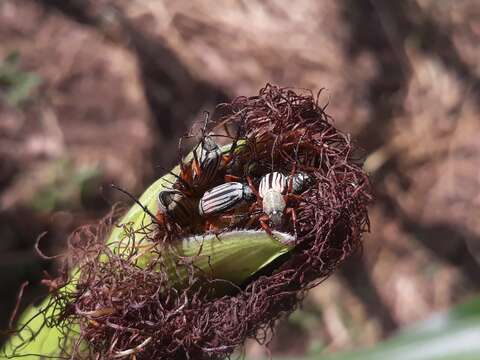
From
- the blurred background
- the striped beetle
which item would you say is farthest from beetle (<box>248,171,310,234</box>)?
the blurred background

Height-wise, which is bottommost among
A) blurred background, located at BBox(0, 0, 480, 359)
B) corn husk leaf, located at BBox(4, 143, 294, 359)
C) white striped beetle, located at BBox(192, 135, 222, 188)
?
corn husk leaf, located at BBox(4, 143, 294, 359)

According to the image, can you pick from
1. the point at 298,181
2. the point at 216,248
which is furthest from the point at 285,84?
the point at 216,248

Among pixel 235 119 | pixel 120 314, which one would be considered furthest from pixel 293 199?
pixel 120 314

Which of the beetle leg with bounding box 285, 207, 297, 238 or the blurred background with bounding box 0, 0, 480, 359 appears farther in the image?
the blurred background with bounding box 0, 0, 480, 359

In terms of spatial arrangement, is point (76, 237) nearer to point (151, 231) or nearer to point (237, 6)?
point (151, 231)

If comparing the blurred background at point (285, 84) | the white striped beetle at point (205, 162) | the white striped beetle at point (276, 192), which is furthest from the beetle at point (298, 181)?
the blurred background at point (285, 84)

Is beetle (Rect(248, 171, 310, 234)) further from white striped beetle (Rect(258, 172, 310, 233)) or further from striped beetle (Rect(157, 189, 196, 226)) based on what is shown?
striped beetle (Rect(157, 189, 196, 226))
